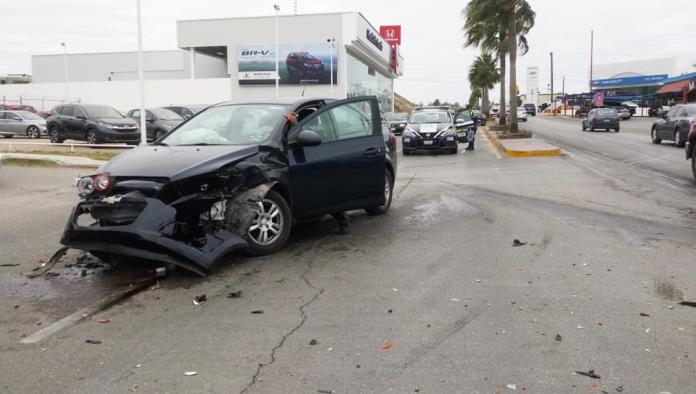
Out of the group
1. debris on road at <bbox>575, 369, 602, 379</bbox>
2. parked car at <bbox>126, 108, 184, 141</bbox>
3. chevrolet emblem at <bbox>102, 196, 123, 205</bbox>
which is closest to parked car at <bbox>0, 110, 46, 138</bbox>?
parked car at <bbox>126, 108, 184, 141</bbox>

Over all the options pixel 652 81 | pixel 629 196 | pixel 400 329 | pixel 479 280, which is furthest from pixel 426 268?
pixel 652 81

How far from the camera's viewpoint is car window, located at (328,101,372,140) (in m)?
7.70

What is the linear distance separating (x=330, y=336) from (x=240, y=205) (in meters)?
2.22

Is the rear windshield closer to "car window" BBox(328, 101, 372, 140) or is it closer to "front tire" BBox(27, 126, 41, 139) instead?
"front tire" BBox(27, 126, 41, 139)

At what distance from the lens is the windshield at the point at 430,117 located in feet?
71.1

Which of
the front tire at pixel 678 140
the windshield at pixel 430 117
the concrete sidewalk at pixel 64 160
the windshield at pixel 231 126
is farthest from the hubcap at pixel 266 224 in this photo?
the front tire at pixel 678 140

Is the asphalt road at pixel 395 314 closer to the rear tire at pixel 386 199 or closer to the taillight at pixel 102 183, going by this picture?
the rear tire at pixel 386 199

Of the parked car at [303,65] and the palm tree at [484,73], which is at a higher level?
the palm tree at [484,73]

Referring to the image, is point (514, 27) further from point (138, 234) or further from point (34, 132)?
point (138, 234)

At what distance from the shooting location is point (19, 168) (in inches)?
586

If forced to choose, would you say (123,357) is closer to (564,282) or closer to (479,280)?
(479,280)

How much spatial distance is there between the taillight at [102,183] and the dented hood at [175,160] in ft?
0.36

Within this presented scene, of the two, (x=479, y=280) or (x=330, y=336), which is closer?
(x=330, y=336)

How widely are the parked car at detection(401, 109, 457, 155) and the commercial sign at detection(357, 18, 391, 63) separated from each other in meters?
27.2
